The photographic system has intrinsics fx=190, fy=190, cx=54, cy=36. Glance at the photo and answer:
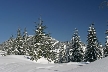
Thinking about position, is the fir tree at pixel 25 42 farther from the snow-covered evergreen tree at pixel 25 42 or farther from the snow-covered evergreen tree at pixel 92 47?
the snow-covered evergreen tree at pixel 92 47

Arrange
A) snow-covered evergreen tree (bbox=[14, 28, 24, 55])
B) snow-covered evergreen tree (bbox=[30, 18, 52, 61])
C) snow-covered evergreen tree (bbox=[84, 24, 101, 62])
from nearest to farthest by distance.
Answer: snow-covered evergreen tree (bbox=[30, 18, 52, 61]), snow-covered evergreen tree (bbox=[84, 24, 101, 62]), snow-covered evergreen tree (bbox=[14, 28, 24, 55])

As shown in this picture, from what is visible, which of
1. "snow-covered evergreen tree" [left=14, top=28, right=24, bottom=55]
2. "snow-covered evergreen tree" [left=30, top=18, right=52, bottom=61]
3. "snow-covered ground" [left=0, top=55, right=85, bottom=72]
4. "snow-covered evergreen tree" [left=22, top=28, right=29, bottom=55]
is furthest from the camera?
"snow-covered evergreen tree" [left=22, top=28, right=29, bottom=55]

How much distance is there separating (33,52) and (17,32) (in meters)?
19.8

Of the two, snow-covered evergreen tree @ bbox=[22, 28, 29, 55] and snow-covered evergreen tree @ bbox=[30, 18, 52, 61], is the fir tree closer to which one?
snow-covered evergreen tree @ bbox=[22, 28, 29, 55]

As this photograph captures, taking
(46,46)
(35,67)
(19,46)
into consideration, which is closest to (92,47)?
(46,46)

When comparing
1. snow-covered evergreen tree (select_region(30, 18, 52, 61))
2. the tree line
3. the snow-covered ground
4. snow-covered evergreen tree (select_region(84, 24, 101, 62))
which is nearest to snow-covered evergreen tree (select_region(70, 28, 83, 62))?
the tree line

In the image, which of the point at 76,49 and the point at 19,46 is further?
the point at 19,46

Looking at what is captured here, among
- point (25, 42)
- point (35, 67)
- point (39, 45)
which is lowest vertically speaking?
point (35, 67)

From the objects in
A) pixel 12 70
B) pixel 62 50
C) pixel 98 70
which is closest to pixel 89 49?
pixel 62 50

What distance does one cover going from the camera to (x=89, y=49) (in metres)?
46.2

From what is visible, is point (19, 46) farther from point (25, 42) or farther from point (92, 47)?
point (92, 47)

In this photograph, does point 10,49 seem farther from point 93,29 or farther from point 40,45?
point 93,29

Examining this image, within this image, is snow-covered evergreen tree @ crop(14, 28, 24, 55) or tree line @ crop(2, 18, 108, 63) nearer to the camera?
tree line @ crop(2, 18, 108, 63)

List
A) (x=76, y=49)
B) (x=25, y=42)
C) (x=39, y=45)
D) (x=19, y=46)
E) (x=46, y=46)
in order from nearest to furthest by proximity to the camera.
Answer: (x=39, y=45), (x=46, y=46), (x=76, y=49), (x=19, y=46), (x=25, y=42)
